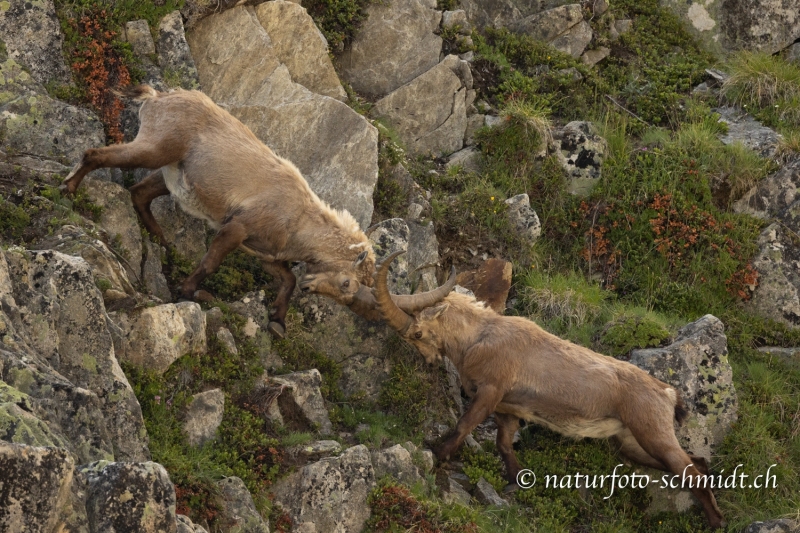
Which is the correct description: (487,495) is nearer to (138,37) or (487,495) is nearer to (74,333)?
(74,333)

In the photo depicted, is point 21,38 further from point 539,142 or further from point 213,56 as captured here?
point 539,142

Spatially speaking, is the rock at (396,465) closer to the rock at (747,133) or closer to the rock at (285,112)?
the rock at (285,112)

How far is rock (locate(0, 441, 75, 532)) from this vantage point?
505cm

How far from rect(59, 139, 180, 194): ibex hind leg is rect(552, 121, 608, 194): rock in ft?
21.0

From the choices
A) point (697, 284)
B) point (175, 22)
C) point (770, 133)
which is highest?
point (175, 22)

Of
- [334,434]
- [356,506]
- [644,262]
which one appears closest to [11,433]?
[356,506]

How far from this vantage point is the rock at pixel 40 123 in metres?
10.0

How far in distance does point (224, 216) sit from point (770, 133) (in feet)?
30.1

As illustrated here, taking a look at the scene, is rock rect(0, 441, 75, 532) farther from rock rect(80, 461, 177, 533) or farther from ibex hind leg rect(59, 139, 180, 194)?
ibex hind leg rect(59, 139, 180, 194)

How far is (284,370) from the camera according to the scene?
9.91m

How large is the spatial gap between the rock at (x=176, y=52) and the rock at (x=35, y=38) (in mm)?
1316

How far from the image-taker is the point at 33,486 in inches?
203

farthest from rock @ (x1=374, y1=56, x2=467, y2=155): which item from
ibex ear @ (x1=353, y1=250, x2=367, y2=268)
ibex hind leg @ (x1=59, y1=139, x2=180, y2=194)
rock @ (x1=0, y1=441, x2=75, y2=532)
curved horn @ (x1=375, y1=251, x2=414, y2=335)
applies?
rock @ (x1=0, y1=441, x2=75, y2=532)

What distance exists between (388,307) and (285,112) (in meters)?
3.51
